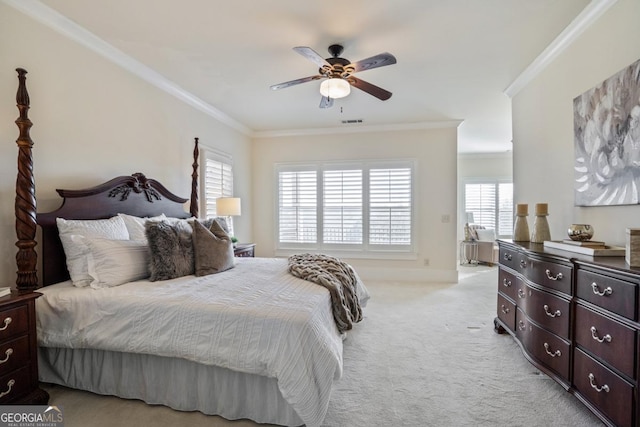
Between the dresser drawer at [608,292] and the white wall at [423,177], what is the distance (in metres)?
3.57

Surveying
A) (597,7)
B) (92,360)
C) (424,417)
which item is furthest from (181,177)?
(597,7)

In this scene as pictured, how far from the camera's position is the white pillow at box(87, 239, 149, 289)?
2201 mm

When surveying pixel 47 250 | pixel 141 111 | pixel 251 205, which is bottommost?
pixel 47 250

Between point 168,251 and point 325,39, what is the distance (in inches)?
89.3

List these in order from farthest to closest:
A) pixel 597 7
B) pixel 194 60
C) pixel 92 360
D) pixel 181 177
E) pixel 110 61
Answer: pixel 181 177
pixel 194 60
pixel 110 61
pixel 597 7
pixel 92 360

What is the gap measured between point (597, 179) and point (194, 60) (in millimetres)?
3718

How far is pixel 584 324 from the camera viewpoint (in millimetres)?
1843

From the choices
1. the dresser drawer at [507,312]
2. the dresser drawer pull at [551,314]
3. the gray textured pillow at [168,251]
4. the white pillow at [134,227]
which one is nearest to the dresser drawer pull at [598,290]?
the dresser drawer pull at [551,314]

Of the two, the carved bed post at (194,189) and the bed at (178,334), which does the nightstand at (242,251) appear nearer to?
the carved bed post at (194,189)

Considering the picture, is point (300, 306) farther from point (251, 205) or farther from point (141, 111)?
point (251, 205)

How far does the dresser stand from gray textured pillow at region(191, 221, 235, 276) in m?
2.54

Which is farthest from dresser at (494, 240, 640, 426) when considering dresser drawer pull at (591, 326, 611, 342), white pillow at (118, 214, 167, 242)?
white pillow at (118, 214, 167, 242)

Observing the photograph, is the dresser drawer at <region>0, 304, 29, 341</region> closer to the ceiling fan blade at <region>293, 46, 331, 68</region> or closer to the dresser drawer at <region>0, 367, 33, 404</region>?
the dresser drawer at <region>0, 367, 33, 404</region>

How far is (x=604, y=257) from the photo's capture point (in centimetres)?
189
